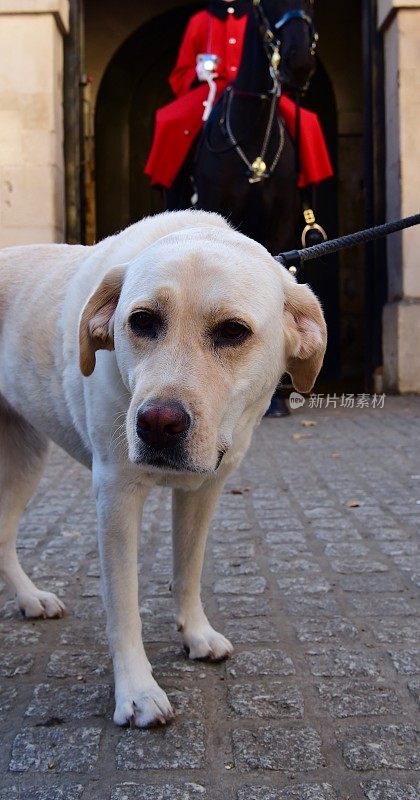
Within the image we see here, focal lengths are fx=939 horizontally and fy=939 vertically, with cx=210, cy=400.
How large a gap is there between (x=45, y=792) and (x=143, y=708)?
395 millimetres

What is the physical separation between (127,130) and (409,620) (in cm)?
1339

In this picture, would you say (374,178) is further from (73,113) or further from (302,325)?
(302,325)

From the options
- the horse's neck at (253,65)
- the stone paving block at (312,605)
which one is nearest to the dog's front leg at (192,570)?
the stone paving block at (312,605)

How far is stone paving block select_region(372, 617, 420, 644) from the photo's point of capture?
122 inches

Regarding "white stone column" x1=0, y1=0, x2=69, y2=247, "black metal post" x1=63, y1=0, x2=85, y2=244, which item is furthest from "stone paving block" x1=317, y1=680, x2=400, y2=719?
"black metal post" x1=63, y1=0, x2=85, y2=244

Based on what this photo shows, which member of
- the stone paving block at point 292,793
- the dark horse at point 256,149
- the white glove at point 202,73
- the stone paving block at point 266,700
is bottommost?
the stone paving block at point 292,793

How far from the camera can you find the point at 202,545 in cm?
298

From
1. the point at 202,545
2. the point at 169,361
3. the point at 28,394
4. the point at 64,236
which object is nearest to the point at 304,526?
the point at 202,545

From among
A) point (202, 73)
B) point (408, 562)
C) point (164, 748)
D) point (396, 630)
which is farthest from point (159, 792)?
point (202, 73)

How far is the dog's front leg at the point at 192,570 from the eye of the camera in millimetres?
2918

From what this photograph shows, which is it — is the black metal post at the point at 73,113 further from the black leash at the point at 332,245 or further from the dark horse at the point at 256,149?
the black leash at the point at 332,245

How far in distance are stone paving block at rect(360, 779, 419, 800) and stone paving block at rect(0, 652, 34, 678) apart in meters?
1.19

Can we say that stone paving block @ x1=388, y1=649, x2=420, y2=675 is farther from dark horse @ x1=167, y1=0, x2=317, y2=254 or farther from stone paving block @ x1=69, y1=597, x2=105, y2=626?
dark horse @ x1=167, y1=0, x2=317, y2=254

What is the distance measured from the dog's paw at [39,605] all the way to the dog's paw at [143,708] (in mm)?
894
